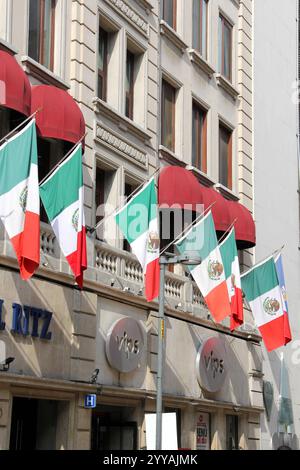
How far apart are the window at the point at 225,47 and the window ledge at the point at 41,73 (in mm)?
11467

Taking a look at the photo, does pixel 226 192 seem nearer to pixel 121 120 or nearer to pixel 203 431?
pixel 121 120

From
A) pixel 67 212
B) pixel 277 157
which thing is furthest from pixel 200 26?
pixel 67 212

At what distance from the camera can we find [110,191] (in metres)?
24.0

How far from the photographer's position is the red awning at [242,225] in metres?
29.2

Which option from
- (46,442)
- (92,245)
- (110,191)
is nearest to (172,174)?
(110,191)

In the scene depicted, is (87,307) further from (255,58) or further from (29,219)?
(255,58)

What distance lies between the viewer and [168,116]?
28.0m

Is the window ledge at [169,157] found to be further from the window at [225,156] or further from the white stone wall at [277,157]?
the white stone wall at [277,157]

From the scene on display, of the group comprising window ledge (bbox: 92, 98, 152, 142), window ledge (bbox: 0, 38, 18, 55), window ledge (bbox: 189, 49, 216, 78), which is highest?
window ledge (bbox: 189, 49, 216, 78)

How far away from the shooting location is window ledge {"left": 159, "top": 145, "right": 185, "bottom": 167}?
2655 cm

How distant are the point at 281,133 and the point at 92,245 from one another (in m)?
17.3

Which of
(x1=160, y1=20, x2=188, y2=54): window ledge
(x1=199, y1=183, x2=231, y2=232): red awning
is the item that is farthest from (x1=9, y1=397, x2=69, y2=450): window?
(x1=160, y1=20, x2=188, y2=54): window ledge

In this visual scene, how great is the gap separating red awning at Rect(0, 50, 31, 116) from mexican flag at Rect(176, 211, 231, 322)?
6.25 m

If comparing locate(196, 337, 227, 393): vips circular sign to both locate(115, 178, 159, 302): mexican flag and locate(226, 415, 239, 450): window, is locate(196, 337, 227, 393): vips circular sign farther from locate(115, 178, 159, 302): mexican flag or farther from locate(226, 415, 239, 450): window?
locate(115, 178, 159, 302): mexican flag
